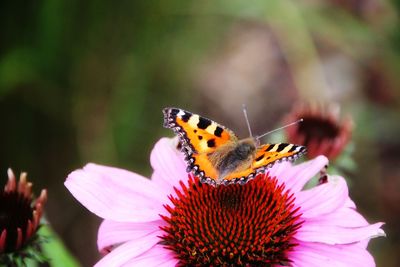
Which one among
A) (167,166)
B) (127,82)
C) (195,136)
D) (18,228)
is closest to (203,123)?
(195,136)

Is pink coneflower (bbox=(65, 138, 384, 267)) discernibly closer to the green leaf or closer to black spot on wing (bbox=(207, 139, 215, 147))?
black spot on wing (bbox=(207, 139, 215, 147))

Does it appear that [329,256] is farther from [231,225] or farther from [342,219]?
[231,225]

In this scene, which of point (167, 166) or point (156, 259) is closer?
point (156, 259)

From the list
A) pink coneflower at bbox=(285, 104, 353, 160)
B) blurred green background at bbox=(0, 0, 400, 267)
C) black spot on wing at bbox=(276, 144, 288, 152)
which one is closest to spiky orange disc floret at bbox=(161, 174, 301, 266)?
black spot on wing at bbox=(276, 144, 288, 152)

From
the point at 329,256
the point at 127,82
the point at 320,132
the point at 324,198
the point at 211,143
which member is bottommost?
the point at 329,256

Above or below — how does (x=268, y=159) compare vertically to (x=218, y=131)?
below

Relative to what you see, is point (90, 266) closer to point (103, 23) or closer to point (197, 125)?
point (103, 23)

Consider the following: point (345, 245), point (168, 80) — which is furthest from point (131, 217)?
point (168, 80)
